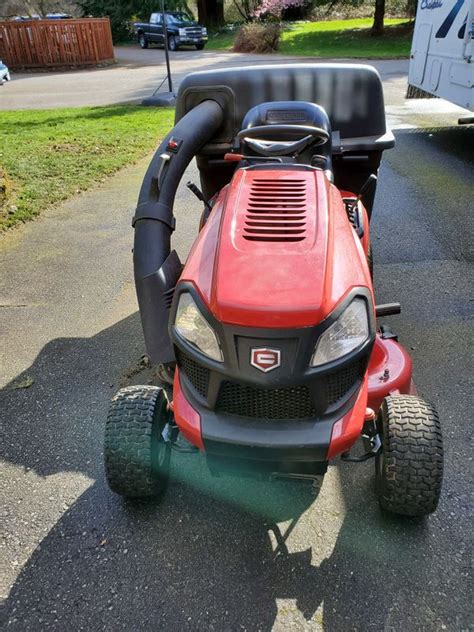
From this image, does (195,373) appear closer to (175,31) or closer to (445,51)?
(445,51)

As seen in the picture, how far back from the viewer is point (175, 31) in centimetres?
2875

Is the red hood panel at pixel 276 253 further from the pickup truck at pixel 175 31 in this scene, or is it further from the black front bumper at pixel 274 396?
the pickup truck at pixel 175 31

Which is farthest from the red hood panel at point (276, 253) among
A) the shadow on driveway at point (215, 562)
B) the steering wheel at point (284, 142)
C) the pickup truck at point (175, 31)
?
the pickup truck at point (175, 31)

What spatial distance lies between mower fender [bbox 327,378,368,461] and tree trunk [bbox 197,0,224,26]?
40021 mm

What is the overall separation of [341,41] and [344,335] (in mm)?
29386

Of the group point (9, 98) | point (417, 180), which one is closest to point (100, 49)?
point (9, 98)

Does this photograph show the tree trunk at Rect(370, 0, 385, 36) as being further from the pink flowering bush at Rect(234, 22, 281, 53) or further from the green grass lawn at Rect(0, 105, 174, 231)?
the green grass lawn at Rect(0, 105, 174, 231)

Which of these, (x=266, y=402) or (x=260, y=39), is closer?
(x=266, y=402)

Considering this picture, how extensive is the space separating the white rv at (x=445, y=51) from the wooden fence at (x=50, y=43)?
59.6ft

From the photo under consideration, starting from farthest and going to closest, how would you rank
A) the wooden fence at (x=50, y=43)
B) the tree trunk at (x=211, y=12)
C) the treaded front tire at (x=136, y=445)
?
the tree trunk at (x=211, y=12)
the wooden fence at (x=50, y=43)
the treaded front tire at (x=136, y=445)

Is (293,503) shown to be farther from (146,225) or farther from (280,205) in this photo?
(146,225)

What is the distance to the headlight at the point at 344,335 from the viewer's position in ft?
6.23

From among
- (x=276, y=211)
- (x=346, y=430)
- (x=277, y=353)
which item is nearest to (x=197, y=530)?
(x=346, y=430)

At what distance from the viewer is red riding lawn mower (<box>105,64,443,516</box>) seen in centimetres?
189
